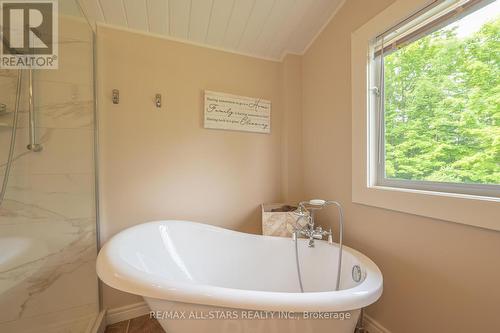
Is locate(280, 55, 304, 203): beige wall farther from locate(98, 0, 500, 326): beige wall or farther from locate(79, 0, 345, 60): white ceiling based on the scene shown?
locate(79, 0, 345, 60): white ceiling

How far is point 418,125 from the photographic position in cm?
104

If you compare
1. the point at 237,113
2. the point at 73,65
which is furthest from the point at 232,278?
the point at 73,65

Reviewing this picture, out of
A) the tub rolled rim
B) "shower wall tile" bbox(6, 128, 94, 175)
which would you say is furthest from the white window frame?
"shower wall tile" bbox(6, 128, 94, 175)

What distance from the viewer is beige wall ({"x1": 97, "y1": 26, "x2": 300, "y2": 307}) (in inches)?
54.4

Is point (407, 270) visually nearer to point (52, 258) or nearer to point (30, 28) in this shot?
point (52, 258)

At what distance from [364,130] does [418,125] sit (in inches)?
9.9

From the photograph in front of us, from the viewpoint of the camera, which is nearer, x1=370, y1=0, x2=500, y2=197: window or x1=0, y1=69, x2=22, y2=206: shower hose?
x1=370, y1=0, x2=500, y2=197: window

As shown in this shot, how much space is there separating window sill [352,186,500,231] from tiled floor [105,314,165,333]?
158 centimetres

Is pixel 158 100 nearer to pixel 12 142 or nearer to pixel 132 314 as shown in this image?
pixel 12 142

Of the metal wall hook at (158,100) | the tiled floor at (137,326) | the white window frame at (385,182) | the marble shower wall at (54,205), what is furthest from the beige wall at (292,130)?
the marble shower wall at (54,205)

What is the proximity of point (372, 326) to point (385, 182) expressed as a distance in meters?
0.87

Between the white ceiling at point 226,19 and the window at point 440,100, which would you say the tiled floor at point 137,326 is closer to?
the window at point 440,100

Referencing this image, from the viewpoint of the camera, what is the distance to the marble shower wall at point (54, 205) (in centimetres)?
96

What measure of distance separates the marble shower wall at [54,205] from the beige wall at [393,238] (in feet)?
5.38
